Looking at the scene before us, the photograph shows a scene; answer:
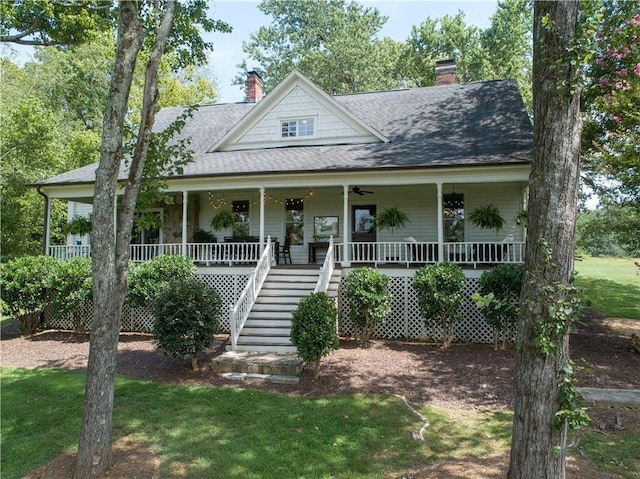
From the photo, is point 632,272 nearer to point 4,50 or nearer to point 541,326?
point 541,326

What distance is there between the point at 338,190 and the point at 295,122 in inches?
122

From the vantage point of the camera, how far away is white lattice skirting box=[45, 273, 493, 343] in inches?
417

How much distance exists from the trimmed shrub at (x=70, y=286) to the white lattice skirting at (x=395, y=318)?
0.82m

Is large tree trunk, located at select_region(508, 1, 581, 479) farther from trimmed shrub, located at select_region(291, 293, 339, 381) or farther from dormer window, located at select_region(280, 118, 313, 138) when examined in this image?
dormer window, located at select_region(280, 118, 313, 138)

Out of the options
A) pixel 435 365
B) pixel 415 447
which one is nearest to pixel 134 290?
pixel 435 365

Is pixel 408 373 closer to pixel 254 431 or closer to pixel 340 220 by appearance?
pixel 254 431

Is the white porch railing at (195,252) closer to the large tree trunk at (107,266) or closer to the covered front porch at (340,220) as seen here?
the covered front porch at (340,220)

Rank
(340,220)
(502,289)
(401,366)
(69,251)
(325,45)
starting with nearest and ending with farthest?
1. (401,366)
2. (502,289)
3. (69,251)
4. (340,220)
5. (325,45)

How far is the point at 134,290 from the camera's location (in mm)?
10977

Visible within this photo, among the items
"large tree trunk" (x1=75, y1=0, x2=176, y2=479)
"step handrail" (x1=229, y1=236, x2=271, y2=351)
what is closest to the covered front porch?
"step handrail" (x1=229, y1=236, x2=271, y2=351)

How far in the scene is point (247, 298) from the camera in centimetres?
1019

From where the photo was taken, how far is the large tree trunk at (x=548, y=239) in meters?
3.59

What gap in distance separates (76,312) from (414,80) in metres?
27.4

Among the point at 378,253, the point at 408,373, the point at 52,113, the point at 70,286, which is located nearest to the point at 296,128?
the point at 378,253
